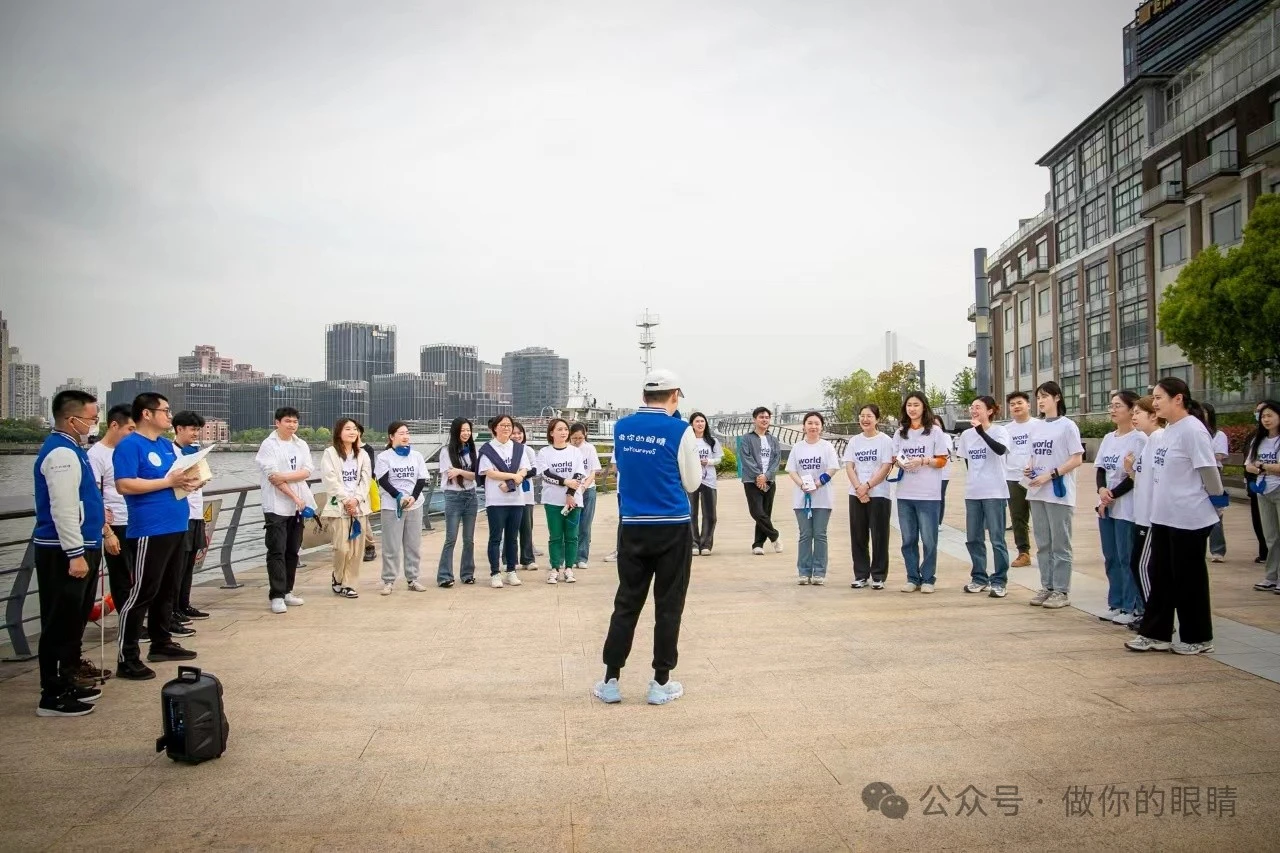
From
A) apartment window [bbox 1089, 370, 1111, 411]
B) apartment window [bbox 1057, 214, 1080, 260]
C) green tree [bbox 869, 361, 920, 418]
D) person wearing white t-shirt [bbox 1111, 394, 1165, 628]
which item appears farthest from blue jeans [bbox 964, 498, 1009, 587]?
green tree [bbox 869, 361, 920, 418]

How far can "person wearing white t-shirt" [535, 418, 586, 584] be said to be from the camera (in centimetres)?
904

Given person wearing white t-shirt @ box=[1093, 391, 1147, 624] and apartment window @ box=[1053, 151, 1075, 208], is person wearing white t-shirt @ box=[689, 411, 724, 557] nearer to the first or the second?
person wearing white t-shirt @ box=[1093, 391, 1147, 624]

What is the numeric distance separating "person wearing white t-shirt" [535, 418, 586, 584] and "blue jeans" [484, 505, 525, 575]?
15.5 inches

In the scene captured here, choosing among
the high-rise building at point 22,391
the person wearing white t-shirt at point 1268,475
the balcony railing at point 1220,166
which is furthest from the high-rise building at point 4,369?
the balcony railing at point 1220,166

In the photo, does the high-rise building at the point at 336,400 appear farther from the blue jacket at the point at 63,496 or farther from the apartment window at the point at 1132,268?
the blue jacket at the point at 63,496

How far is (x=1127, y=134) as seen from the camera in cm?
4222

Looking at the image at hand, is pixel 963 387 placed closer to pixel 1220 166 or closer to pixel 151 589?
pixel 1220 166

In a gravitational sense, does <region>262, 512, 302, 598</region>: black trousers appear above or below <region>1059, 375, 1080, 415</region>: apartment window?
below

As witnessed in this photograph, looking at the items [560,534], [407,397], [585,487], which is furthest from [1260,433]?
[407,397]

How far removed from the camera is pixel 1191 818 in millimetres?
3178

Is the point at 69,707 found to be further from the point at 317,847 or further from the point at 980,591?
the point at 980,591

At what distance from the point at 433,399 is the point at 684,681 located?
8798 cm

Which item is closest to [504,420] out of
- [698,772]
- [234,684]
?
[234,684]

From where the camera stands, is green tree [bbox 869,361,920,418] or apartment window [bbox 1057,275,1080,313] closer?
apartment window [bbox 1057,275,1080,313]
